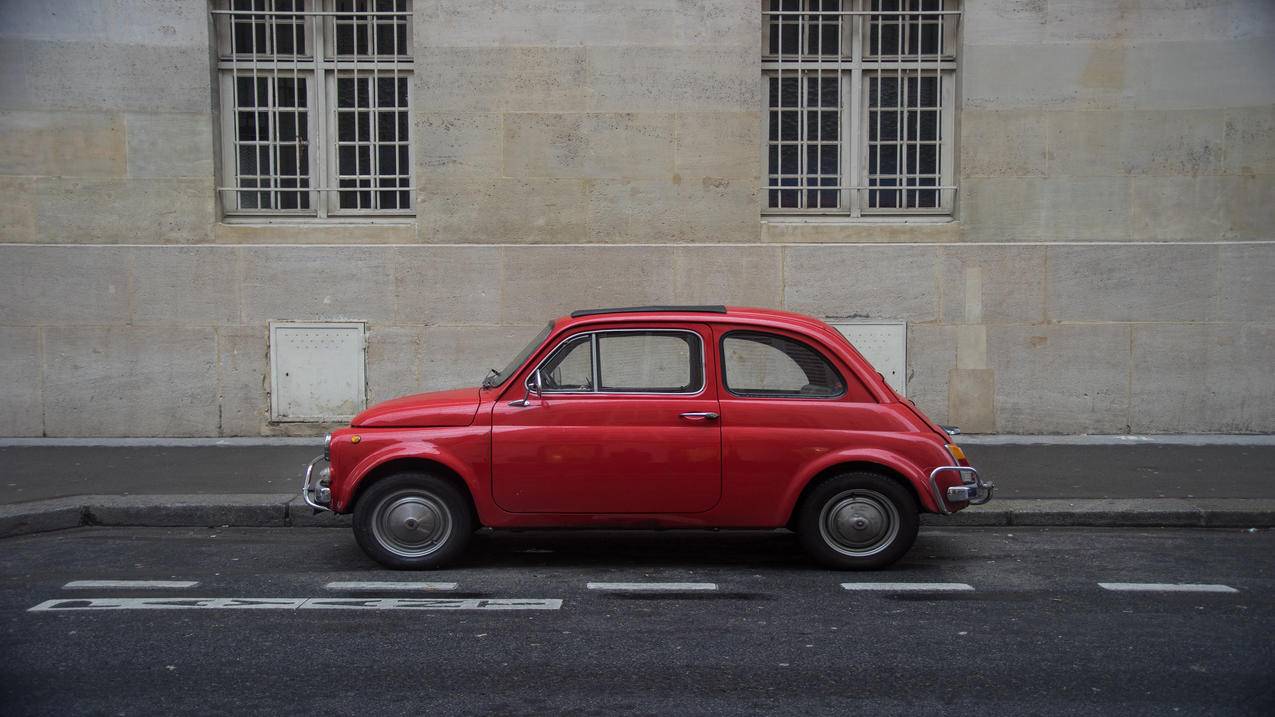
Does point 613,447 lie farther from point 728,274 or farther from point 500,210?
point 500,210

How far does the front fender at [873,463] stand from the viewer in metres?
6.41

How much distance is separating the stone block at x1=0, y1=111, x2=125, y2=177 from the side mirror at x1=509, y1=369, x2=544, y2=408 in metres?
6.74

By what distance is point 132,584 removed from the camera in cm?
628

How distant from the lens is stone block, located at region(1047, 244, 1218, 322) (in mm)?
11031

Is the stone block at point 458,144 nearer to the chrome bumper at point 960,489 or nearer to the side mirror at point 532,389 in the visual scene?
the side mirror at point 532,389

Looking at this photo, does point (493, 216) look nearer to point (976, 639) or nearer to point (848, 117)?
point (848, 117)

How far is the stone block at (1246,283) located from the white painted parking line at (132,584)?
32.3 ft

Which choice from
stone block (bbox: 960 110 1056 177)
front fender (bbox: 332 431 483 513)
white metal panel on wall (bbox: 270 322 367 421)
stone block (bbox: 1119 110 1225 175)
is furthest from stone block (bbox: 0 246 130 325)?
stone block (bbox: 1119 110 1225 175)

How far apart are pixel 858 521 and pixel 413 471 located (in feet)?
8.84

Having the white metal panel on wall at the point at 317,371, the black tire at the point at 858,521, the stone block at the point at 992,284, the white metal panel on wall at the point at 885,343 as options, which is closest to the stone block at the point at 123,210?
the white metal panel on wall at the point at 317,371

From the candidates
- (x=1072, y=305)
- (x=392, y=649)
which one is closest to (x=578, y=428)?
(x=392, y=649)

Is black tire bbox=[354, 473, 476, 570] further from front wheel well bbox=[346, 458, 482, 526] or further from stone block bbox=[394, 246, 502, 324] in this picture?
stone block bbox=[394, 246, 502, 324]

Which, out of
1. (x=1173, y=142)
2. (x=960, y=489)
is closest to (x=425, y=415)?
(x=960, y=489)

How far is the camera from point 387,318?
11.2m
